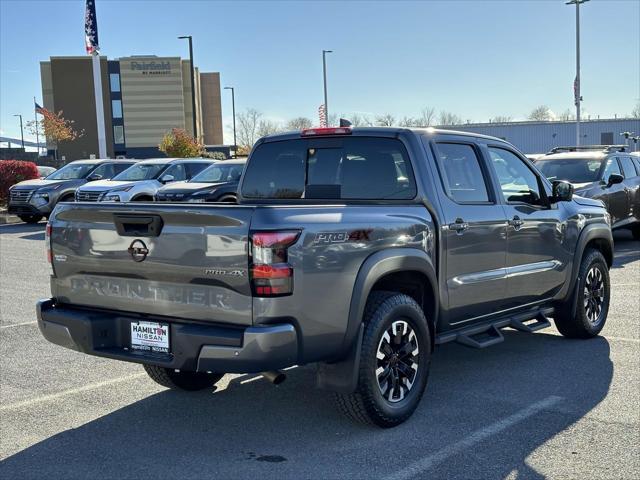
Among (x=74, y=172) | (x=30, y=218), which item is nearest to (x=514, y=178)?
(x=74, y=172)

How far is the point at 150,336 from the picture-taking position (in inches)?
164

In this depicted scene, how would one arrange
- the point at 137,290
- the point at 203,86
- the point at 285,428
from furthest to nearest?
the point at 203,86
the point at 285,428
the point at 137,290

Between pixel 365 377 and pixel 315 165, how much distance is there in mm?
1848

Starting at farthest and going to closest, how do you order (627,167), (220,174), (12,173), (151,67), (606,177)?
(151,67) → (12,173) → (220,174) → (627,167) → (606,177)

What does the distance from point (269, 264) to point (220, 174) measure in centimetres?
1277

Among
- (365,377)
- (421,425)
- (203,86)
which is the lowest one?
(421,425)

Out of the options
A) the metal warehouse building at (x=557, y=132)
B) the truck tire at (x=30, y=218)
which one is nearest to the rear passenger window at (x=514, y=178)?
the truck tire at (x=30, y=218)

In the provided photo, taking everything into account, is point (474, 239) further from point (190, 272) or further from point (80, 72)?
point (80, 72)

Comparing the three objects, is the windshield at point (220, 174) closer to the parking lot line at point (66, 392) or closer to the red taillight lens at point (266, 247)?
the parking lot line at point (66, 392)

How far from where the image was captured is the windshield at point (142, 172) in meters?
18.2

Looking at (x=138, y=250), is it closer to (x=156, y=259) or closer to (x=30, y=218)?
Answer: (x=156, y=259)

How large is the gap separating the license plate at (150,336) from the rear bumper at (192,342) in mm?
32

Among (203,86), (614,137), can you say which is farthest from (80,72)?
(614,137)

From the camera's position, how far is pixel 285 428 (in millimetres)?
4637
